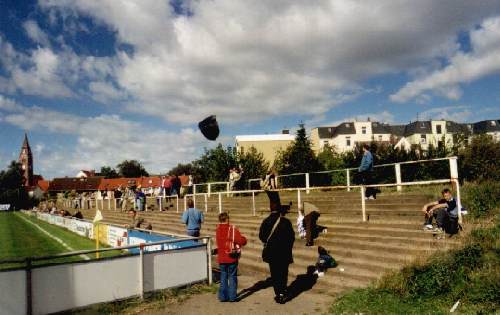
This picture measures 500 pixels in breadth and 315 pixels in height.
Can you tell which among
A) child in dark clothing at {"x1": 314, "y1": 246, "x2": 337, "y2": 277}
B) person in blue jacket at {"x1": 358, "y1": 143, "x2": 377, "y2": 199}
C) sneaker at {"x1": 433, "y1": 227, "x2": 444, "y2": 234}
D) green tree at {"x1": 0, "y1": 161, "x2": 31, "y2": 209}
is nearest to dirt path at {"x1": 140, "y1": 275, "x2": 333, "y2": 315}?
child in dark clothing at {"x1": 314, "y1": 246, "x2": 337, "y2": 277}

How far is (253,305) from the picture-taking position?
7094 millimetres

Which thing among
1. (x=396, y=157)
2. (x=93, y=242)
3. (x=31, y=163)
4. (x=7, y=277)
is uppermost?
(x=31, y=163)

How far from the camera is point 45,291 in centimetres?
634

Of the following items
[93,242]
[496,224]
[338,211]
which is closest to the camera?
[496,224]

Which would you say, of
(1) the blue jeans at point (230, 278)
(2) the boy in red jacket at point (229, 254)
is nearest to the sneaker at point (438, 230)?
(2) the boy in red jacket at point (229, 254)

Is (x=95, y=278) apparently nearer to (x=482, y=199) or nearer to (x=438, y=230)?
(x=438, y=230)

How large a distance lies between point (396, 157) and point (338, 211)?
13.5 metres

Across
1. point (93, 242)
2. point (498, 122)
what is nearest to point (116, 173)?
point (498, 122)

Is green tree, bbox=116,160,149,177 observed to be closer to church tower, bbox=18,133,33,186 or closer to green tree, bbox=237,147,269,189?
church tower, bbox=18,133,33,186

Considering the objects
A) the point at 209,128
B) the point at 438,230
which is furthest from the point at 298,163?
the point at 438,230

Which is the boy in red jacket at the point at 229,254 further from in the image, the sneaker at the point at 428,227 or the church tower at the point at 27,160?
the church tower at the point at 27,160

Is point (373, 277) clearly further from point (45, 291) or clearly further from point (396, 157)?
point (396, 157)

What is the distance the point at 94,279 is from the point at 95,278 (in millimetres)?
22

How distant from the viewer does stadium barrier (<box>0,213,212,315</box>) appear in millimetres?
6098
